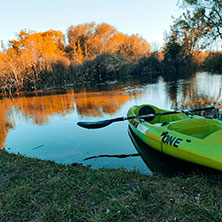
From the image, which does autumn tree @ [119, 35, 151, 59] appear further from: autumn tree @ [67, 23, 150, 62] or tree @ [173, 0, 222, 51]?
tree @ [173, 0, 222, 51]

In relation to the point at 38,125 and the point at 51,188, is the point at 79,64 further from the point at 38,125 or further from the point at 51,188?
the point at 51,188

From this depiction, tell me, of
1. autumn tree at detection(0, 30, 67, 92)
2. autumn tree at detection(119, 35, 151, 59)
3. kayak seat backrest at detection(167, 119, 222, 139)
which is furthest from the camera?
autumn tree at detection(119, 35, 151, 59)

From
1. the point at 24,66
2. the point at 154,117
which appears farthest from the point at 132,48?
the point at 154,117

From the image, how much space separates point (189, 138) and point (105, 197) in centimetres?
191

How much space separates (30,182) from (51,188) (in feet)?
1.34

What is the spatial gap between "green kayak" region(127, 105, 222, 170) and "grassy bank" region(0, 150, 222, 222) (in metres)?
0.35

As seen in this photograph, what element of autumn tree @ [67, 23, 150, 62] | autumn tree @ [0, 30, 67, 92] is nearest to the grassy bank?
autumn tree @ [0, 30, 67, 92]

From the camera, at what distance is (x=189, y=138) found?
3645 mm

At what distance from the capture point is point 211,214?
216 cm

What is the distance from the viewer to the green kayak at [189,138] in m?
3.24

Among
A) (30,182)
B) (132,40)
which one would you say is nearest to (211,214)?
(30,182)

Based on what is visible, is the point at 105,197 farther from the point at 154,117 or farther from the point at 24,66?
the point at 24,66

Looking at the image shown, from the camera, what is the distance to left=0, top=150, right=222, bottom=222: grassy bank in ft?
7.34

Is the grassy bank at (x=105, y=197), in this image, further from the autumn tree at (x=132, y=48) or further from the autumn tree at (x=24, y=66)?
the autumn tree at (x=132, y=48)
